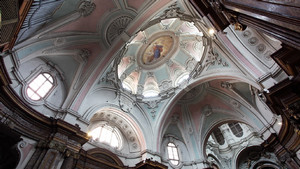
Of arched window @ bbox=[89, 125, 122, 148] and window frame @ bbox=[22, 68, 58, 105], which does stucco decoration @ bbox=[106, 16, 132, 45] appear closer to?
window frame @ bbox=[22, 68, 58, 105]

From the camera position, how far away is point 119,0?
9.77m

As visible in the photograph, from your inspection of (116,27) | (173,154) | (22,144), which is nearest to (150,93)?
(173,154)

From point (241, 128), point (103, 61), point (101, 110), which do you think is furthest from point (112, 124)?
point (241, 128)

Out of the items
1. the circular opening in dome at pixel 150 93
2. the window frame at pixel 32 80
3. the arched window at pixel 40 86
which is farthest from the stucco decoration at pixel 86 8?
the circular opening in dome at pixel 150 93

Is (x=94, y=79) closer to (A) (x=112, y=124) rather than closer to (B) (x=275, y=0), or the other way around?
(A) (x=112, y=124)

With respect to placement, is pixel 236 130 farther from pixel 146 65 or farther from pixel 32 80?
pixel 32 80

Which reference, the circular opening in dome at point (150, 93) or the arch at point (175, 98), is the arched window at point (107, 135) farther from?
the circular opening in dome at point (150, 93)

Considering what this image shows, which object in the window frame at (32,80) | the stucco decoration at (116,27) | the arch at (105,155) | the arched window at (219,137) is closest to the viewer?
the window frame at (32,80)

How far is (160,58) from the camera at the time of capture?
16.2 m

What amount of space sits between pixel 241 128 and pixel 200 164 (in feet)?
30.0

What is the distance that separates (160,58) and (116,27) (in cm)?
623

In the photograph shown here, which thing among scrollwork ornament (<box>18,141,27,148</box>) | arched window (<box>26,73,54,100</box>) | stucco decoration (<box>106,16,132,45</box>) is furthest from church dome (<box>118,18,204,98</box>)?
scrollwork ornament (<box>18,141,27,148</box>)

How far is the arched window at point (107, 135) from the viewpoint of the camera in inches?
433

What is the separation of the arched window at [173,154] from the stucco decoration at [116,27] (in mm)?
9297
